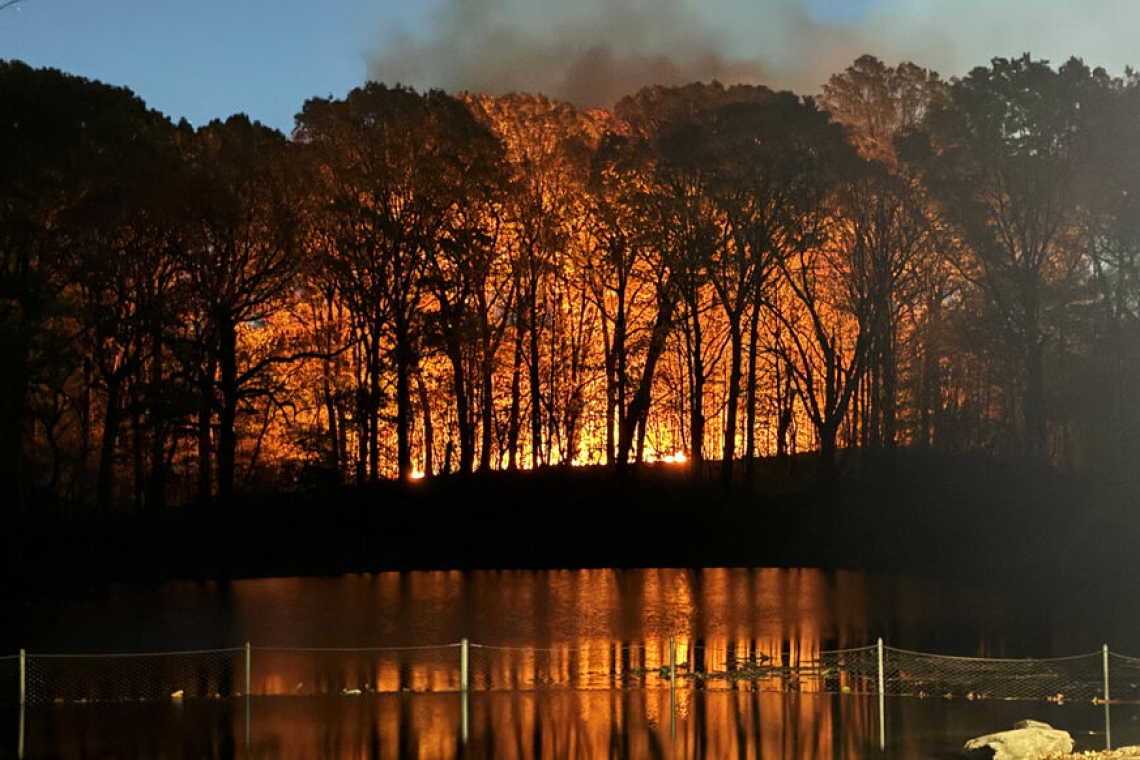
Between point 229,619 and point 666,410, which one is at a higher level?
point 666,410

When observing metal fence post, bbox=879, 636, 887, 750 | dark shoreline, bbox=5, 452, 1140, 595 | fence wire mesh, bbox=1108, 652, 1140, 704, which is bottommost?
fence wire mesh, bbox=1108, 652, 1140, 704

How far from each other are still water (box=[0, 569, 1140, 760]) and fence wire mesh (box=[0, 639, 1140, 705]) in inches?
6.7

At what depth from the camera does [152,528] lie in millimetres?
47812

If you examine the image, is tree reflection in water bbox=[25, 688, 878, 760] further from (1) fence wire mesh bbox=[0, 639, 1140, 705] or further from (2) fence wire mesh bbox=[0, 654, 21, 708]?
(2) fence wire mesh bbox=[0, 654, 21, 708]

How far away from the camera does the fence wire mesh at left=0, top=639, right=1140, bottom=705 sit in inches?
878

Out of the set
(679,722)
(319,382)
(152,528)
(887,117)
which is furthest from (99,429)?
(679,722)

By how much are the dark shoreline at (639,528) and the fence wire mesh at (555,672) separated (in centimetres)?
1908

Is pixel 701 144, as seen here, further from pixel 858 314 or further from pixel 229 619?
pixel 229 619

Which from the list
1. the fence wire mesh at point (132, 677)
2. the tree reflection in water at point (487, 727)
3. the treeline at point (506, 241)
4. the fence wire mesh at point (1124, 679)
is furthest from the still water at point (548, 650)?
the treeline at point (506, 241)

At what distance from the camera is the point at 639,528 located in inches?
2072

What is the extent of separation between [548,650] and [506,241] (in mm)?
31962

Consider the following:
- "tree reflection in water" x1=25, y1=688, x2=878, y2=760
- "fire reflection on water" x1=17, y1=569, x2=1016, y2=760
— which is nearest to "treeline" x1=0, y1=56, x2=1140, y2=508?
"fire reflection on water" x1=17, y1=569, x2=1016, y2=760

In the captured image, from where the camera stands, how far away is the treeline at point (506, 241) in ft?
159

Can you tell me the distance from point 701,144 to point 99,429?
94.2 feet
